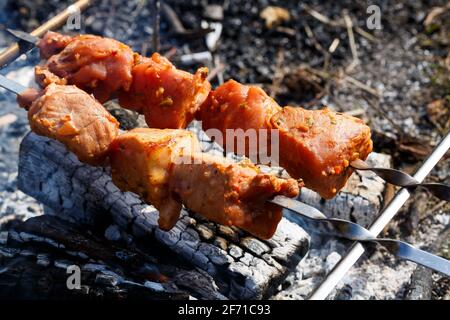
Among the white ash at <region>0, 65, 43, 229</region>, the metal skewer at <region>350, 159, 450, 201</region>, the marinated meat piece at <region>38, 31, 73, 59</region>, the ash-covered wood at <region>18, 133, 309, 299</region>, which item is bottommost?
the white ash at <region>0, 65, 43, 229</region>

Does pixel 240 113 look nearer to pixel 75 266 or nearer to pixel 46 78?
pixel 46 78

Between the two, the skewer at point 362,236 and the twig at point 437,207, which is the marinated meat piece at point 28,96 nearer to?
the skewer at point 362,236

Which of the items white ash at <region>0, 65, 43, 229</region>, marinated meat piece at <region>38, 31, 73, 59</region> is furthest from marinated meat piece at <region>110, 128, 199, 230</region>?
white ash at <region>0, 65, 43, 229</region>

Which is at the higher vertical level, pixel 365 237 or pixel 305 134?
pixel 305 134

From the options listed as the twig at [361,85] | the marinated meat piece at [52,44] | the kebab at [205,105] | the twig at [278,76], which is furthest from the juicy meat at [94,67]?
the twig at [361,85]

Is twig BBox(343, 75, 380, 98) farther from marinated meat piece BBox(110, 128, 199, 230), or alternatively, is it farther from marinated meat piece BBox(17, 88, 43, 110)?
marinated meat piece BBox(17, 88, 43, 110)

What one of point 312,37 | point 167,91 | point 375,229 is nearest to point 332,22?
point 312,37
